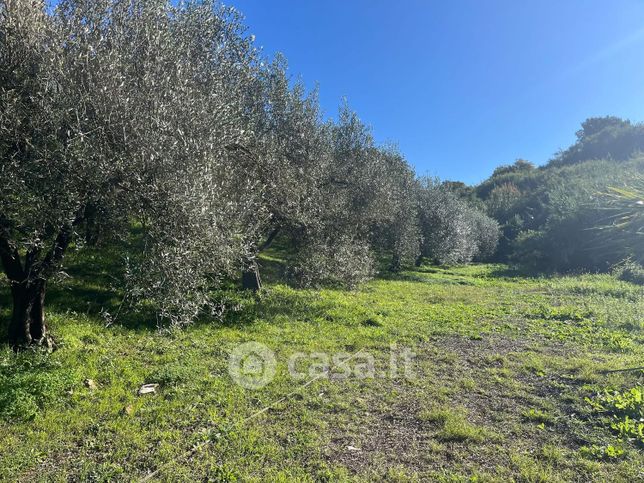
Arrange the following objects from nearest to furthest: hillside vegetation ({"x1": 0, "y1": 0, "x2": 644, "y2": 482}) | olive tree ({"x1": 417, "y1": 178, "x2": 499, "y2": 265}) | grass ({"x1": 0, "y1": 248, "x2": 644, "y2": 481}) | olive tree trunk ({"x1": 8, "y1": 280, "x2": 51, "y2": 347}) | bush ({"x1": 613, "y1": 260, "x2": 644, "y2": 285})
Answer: grass ({"x1": 0, "y1": 248, "x2": 644, "y2": 481}), hillside vegetation ({"x1": 0, "y1": 0, "x2": 644, "y2": 482}), olive tree trunk ({"x1": 8, "y1": 280, "x2": 51, "y2": 347}), bush ({"x1": 613, "y1": 260, "x2": 644, "y2": 285}), olive tree ({"x1": 417, "y1": 178, "x2": 499, "y2": 265})

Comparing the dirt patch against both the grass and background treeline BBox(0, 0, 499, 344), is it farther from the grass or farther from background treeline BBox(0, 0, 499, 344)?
background treeline BBox(0, 0, 499, 344)

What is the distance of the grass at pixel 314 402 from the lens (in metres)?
5.01

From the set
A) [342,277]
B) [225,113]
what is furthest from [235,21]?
[342,277]

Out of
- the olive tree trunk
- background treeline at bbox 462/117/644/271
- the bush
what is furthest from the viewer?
the bush

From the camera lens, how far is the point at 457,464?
16.8 ft

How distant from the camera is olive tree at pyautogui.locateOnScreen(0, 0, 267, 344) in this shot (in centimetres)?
575

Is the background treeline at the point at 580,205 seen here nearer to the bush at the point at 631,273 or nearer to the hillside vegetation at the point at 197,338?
the hillside vegetation at the point at 197,338

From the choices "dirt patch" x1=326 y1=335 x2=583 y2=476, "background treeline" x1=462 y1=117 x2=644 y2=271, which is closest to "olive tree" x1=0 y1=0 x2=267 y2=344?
"dirt patch" x1=326 y1=335 x2=583 y2=476

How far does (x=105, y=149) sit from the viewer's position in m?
5.99

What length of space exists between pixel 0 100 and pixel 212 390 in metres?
5.88

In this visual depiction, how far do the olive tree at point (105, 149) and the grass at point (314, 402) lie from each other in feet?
5.25

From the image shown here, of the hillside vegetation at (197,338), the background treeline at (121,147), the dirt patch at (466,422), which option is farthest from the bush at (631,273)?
the background treeline at (121,147)

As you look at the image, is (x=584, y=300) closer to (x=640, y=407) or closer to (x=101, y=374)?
(x=640, y=407)

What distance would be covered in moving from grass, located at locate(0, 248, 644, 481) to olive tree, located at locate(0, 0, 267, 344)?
5.25 feet
